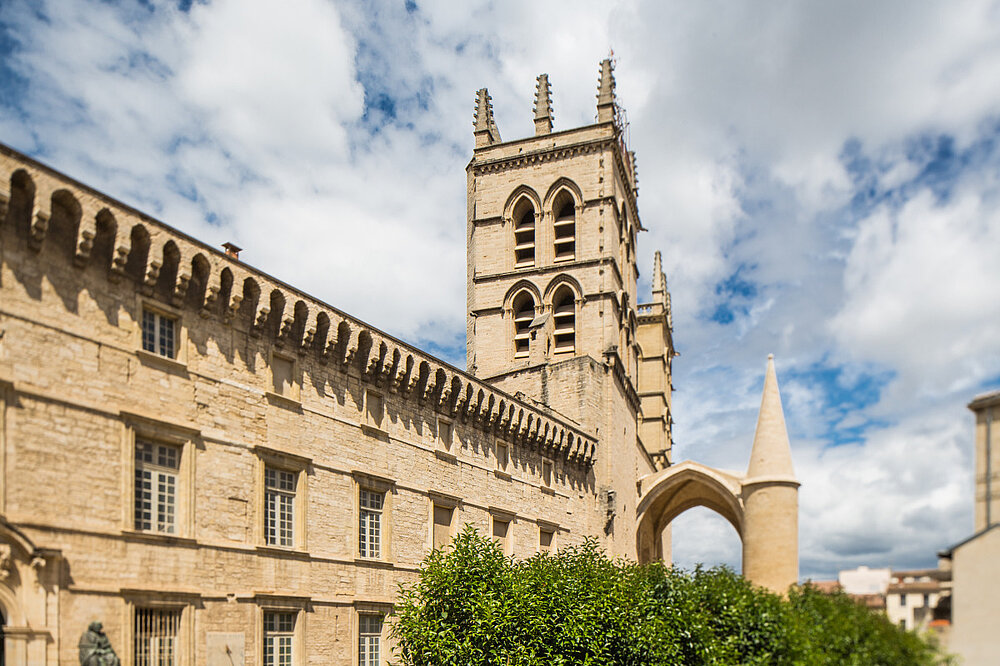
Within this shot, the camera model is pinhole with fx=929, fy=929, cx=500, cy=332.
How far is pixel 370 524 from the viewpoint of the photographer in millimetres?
20844

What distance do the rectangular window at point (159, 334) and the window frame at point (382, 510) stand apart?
5.30 metres

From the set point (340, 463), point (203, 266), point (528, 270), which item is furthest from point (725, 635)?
point (528, 270)

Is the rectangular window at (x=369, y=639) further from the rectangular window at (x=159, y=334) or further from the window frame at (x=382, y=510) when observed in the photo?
the rectangular window at (x=159, y=334)

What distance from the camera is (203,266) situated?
17000mm

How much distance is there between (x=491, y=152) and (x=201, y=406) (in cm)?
2400

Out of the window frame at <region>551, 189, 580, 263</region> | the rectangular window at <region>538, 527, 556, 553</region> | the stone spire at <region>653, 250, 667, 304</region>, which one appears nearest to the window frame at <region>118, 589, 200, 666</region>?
the rectangular window at <region>538, 527, 556, 553</region>

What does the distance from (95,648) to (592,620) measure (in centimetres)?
1021

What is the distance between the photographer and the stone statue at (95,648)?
13.9 m

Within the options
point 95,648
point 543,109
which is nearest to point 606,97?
point 543,109

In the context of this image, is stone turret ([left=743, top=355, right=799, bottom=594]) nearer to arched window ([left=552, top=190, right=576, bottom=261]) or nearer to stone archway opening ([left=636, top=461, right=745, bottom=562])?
stone archway opening ([left=636, top=461, right=745, bottom=562])

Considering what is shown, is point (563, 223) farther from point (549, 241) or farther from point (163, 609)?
point (163, 609)

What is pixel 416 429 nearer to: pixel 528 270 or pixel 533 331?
pixel 533 331

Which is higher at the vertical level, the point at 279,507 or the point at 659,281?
the point at 659,281

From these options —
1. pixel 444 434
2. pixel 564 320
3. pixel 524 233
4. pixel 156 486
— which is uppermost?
pixel 524 233
